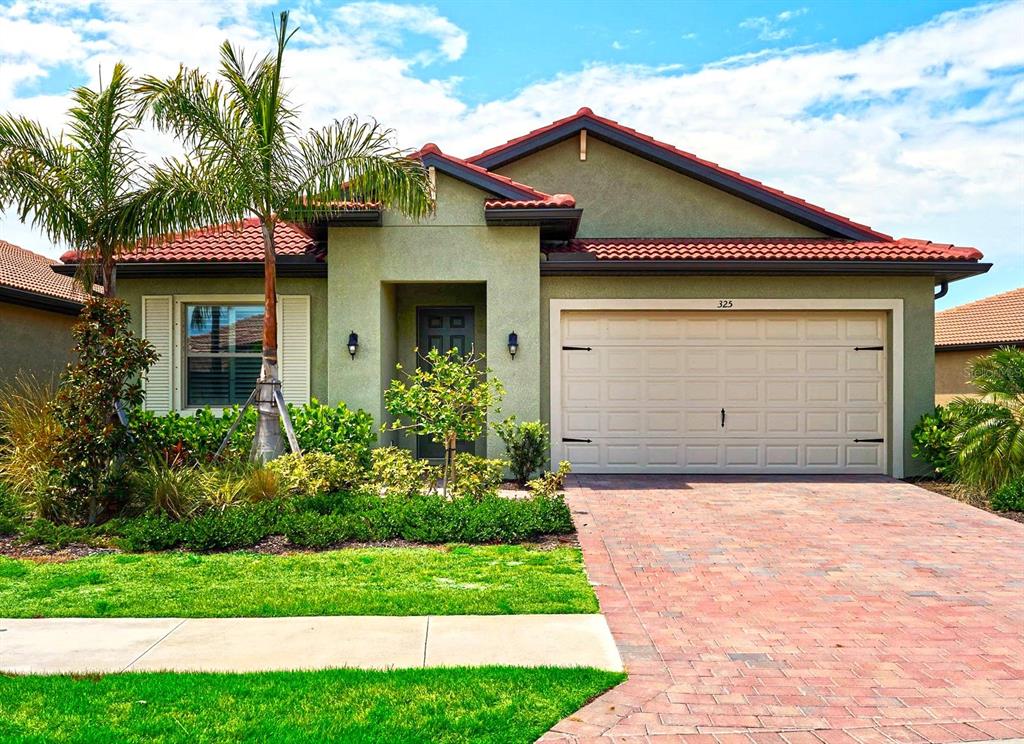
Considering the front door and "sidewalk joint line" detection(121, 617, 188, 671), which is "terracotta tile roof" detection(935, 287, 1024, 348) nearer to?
the front door

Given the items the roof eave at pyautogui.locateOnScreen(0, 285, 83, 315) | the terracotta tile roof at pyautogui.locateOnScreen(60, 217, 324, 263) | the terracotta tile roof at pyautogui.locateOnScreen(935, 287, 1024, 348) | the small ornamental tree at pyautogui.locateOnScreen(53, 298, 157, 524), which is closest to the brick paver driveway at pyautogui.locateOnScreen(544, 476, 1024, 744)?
the small ornamental tree at pyautogui.locateOnScreen(53, 298, 157, 524)

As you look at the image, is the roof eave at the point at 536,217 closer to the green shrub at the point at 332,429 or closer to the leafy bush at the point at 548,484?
the green shrub at the point at 332,429

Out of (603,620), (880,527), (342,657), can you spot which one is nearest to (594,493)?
(880,527)

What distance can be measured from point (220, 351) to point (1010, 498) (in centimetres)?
1156

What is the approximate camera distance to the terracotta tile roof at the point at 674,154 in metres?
13.7

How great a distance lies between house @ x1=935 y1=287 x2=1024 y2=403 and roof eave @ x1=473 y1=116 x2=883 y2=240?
40.1 feet

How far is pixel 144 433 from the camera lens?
9219 mm

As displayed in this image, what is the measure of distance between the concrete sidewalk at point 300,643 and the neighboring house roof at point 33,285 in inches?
351

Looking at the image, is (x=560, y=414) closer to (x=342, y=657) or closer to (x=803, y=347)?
(x=803, y=347)

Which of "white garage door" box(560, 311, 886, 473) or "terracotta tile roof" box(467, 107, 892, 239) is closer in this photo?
"white garage door" box(560, 311, 886, 473)

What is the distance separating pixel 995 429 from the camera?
33.9 ft

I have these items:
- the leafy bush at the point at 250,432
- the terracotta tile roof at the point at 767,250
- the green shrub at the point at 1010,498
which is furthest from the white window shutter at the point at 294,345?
the green shrub at the point at 1010,498

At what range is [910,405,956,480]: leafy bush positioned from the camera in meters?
11.5

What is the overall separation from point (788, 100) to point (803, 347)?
4.27m
